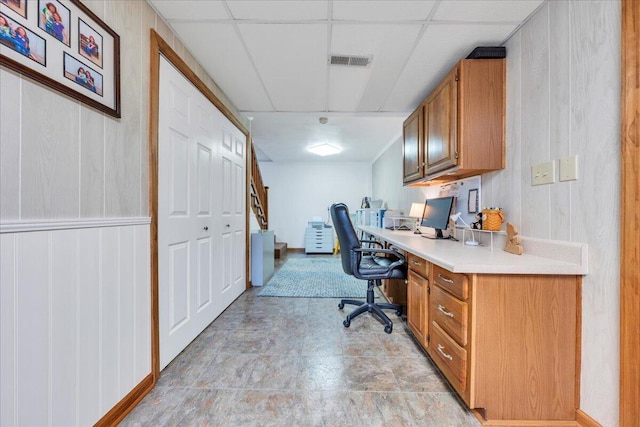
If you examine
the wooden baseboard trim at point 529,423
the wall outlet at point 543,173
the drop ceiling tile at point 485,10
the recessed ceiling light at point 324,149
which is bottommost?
the wooden baseboard trim at point 529,423

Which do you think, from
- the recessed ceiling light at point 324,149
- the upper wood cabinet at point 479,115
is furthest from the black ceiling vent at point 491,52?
the recessed ceiling light at point 324,149

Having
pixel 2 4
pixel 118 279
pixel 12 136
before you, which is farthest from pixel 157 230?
pixel 2 4

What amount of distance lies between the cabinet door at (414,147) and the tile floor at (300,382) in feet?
4.94

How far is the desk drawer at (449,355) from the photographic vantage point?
51.8 inches

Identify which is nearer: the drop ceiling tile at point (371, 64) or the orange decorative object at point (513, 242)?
the orange decorative object at point (513, 242)

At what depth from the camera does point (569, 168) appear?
132 cm

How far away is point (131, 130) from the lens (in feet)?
4.65

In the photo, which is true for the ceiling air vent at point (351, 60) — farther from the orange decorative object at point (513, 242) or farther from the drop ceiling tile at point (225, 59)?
the orange decorative object at point (513, 242)

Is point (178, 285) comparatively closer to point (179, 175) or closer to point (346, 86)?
point (179, 175)

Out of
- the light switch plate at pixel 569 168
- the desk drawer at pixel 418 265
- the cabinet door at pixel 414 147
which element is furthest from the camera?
the cabinet door at pixel 414 147

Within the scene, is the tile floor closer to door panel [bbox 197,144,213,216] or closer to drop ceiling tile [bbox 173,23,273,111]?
door panel [bbox 197,144,213,216]

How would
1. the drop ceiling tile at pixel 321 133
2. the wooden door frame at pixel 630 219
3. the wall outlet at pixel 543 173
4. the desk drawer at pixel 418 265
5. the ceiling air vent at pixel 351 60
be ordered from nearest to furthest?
the wooden door frame at pixel 630 219 < the wall outlet at pixel 543 173 < the desk drawer at pixel 418 265 < the ceiling air vent at pixel 351 60 < the drop ceiling tile at pixel 321 133

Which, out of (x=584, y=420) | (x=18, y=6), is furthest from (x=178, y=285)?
(x=584, y=420)

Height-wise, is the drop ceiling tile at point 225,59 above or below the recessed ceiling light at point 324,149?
below
